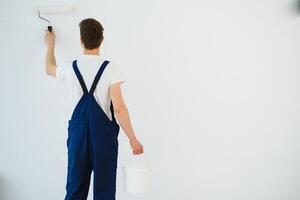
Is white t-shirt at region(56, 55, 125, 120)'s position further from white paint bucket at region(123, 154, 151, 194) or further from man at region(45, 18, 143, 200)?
white paint bucket at region(123, 154, 151, 194)

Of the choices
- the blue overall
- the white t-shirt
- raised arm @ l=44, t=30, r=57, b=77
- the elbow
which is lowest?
the blue overall

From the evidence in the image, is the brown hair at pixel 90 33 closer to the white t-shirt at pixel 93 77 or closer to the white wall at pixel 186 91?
the white t-shirt at pixel 93 77

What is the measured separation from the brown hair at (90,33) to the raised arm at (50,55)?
0.31 metres

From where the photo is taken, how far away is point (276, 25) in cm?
211

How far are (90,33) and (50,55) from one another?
451mm

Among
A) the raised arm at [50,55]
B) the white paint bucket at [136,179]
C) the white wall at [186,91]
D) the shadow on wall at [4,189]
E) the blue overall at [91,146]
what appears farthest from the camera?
the shadow on wall at [4,189]

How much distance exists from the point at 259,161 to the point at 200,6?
1089 mm

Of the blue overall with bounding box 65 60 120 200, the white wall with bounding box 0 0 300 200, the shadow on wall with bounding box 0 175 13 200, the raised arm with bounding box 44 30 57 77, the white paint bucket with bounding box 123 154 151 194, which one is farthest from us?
the shadow on wall with bounding box 0 175 13 200

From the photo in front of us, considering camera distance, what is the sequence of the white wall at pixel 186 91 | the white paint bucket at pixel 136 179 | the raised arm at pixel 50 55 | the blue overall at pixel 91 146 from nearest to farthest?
the blue overall at pixel 91 146 < the white paint bucket at pixel 136 179 < the raised arm at pixel 50 55 < the white wall at pixel 186 91

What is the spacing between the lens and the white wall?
6.97ft

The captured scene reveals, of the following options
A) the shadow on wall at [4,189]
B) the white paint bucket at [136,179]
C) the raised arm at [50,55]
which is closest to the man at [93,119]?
the white paint bucket at [136,179]

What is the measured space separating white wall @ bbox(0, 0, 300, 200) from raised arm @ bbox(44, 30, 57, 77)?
0.08 m

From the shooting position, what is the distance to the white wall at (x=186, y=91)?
6.97 feet

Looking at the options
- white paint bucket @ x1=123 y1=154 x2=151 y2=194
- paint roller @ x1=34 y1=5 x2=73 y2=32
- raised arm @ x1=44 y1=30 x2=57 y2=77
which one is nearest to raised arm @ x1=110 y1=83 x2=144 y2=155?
white paint bucket @ x1=123 y1=154 x2=151 y2=194
